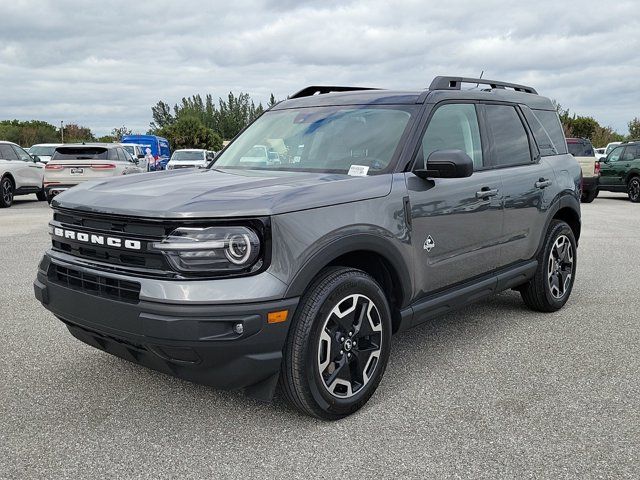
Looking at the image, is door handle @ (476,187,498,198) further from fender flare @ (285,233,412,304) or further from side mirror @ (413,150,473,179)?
fender flare @ (285,233,412,304)

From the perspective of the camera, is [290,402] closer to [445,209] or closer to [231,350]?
[231,350]

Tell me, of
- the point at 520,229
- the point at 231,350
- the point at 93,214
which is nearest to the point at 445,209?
the point at 520,229

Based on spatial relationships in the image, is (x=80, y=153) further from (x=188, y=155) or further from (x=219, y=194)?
(x=219, y=194)

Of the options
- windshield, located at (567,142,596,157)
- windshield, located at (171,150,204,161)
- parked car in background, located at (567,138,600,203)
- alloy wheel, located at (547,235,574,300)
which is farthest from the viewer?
windshield, located at (171,150,204,161)

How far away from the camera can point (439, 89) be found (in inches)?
168

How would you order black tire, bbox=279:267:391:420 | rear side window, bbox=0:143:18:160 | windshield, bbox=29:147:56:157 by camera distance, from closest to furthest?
1. black tire, bbox=279:267:391:420
2. rear side window, bbox=0:143:18:160
3. windshield, bbox=29:147:56:157

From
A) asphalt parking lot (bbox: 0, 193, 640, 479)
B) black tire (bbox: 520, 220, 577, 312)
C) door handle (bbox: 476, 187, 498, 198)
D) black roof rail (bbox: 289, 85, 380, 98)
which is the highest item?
black roof rail (bbox: 289, 85, 380, 98)

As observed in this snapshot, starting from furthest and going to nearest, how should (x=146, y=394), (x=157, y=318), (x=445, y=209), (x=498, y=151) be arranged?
(x=498, y=151) < (x=445, y=209) < (x=146, y=394) < (x=157, y=318)

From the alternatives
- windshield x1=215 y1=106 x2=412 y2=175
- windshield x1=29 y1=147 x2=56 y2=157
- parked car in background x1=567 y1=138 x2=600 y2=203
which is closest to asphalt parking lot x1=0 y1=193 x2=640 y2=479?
windshield x1=215 y1=106 x2=412 y2=175

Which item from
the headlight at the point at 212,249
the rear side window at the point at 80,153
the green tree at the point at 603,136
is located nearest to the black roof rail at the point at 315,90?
the headlight at the point at 212,249

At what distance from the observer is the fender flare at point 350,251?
3.02 meters

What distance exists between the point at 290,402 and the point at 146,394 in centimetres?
96

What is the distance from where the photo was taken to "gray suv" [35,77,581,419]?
2881 millimetres

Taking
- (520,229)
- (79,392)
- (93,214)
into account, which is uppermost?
(93,214)
